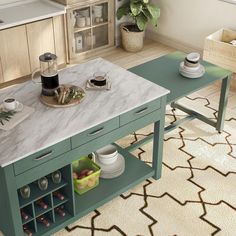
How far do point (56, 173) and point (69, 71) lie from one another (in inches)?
32.8

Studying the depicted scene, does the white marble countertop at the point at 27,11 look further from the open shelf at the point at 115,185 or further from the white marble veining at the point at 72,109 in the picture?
the open shelf at the point at 115,185

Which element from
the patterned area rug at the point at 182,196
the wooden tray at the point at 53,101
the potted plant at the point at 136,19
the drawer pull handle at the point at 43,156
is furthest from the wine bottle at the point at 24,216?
the potted plant at the point at 136,19

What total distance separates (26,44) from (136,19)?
53.2 inches

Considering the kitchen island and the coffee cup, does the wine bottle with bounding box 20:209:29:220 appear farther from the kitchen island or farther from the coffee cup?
the coffee cup

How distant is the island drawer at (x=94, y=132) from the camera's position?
102 inches

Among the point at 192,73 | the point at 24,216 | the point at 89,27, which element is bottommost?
the point at 24,216

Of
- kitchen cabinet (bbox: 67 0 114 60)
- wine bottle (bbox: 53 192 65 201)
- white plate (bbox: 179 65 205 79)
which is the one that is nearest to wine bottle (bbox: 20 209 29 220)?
wine bottle (bbox: 53 192 65 201)

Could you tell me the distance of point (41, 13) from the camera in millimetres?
4559

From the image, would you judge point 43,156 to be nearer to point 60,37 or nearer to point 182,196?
Answer: point 182,196

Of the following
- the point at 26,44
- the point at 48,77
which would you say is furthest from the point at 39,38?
the point at 48,77

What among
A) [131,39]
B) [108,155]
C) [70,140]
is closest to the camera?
[70,140]

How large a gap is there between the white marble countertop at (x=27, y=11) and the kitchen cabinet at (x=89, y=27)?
0.20m

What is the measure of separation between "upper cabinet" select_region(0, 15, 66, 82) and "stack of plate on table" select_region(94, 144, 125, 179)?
68.8 inches

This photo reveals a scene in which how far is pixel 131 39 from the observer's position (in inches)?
209
